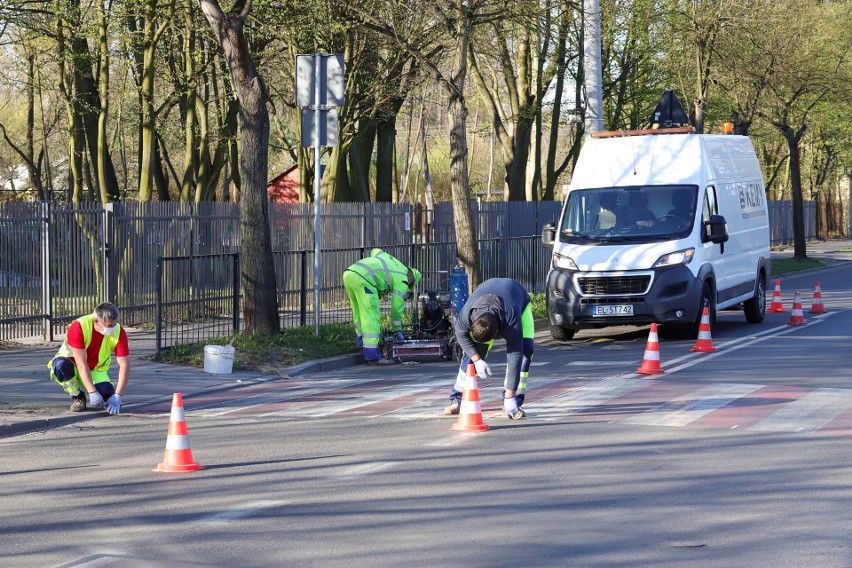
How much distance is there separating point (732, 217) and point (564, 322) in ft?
12.6

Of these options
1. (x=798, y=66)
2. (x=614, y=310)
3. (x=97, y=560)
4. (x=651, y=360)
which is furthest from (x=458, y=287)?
(x=798, y=66)

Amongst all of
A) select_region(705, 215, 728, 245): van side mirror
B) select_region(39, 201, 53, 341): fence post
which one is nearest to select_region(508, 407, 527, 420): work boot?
select_region(705, 215, 728, 245): van side mirror

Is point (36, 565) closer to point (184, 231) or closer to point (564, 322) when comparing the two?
point (564, 322)

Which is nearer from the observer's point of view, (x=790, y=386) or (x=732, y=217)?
(x=790, y=386)

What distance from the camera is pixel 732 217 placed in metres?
19.9

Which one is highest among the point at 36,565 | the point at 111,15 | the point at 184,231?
the point at 111,15

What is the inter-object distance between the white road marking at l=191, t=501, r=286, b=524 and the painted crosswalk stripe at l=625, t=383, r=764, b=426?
4.10m

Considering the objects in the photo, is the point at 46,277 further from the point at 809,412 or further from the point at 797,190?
the point at 797,190

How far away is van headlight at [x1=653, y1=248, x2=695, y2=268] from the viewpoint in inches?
690

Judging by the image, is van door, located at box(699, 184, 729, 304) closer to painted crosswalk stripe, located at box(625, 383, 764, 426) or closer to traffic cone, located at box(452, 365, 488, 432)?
painted crosswalk stripe, located at box(625, 383, 764, 426)

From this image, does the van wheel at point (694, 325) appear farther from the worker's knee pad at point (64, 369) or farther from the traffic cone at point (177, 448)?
the traffic cone at point (177, 448)

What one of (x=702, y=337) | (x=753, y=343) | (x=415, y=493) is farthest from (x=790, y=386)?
(x=415, y=493)

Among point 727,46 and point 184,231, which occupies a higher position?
point 727,46

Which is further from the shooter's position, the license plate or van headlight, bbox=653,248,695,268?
van headlight, bbox=653,248,695,268
